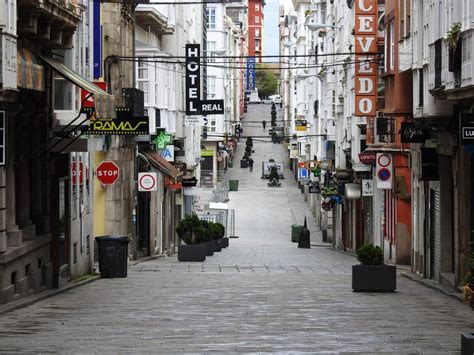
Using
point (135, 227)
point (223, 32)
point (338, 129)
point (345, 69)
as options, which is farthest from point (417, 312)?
point (223, 32)

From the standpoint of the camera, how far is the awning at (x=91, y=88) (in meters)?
21.7

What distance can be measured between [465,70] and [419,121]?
886 centimetres

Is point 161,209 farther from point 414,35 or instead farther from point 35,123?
point 35,123

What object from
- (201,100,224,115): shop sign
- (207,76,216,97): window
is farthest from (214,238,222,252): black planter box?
(207,76,216,97): window

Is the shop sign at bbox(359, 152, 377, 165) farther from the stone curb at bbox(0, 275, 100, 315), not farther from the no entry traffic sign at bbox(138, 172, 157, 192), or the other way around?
the stone curb at bbox(0, 275, 100, 315)

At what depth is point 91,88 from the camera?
74.4 feet

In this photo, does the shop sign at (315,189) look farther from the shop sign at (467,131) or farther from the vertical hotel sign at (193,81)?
the shop sign at (467,131)

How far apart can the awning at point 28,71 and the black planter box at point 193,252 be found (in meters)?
17.7

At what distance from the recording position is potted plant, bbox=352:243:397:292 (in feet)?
75.3

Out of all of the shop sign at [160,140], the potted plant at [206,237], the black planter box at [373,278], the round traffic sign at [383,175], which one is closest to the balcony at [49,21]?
the black planter box at [373,278]

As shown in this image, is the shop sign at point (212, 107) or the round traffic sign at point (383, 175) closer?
the round traffic sign at point (383, 175)

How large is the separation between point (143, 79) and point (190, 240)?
39.1ft

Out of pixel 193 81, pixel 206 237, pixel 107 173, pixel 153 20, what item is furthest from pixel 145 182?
pixel 193 81

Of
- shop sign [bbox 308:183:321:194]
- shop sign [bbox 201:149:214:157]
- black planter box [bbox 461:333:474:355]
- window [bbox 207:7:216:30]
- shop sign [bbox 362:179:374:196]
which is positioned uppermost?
window [bbox 207:7:216:30]
